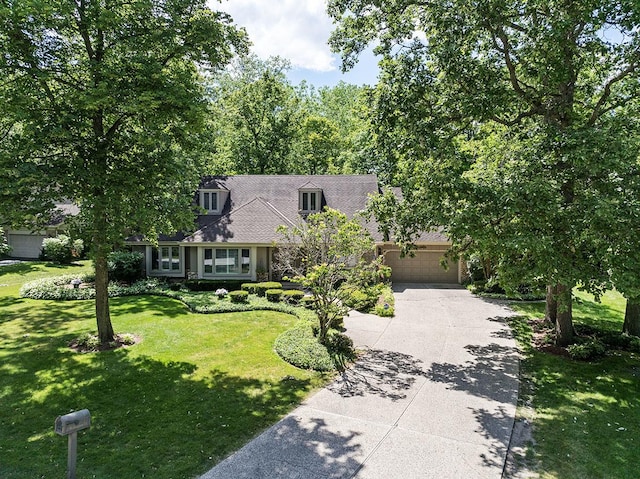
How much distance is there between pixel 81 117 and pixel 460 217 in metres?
9.95

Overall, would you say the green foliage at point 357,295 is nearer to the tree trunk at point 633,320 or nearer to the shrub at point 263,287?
the shrub at point 263,287

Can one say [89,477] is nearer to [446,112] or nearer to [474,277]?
[446,112]

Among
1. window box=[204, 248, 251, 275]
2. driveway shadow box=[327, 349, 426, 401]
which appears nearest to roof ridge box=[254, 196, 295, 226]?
window box=[204, 248, 251, 275]

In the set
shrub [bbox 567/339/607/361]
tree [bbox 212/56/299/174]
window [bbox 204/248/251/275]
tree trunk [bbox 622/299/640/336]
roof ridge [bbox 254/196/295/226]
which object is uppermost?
tree [bbox 212/56/299/174]

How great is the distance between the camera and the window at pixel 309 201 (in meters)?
24.5

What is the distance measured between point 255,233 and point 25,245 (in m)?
20.7

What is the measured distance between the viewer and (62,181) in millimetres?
9797

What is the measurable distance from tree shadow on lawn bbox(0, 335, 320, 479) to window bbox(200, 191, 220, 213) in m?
13.8

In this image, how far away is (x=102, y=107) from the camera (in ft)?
33.9

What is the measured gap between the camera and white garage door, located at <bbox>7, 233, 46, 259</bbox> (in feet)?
98.9

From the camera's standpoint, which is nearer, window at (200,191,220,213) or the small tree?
the small tree

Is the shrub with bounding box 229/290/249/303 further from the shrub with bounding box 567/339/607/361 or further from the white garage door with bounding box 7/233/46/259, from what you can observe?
the white garage door with bounding box 7/233/46/259

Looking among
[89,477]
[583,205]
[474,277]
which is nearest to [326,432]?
[89,477]

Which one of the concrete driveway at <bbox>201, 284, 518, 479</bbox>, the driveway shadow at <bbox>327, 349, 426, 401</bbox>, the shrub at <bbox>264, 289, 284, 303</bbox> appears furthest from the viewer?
the shrub at <bbox>264, 289, 284, 303</bbox>
